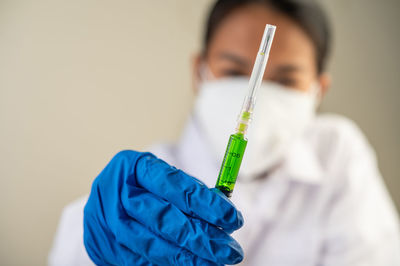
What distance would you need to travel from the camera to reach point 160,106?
1346mm

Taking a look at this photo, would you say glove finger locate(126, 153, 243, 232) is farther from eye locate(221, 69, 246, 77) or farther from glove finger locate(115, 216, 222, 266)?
eye locate(221, 69, 246, 77)

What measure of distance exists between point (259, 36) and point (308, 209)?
0.63 metres

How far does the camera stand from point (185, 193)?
57 cm

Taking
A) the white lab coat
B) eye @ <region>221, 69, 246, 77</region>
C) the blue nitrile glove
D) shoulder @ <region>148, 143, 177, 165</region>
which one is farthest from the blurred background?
the blue nitrile glove

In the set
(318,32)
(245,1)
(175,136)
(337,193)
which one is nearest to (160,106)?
(175,136)

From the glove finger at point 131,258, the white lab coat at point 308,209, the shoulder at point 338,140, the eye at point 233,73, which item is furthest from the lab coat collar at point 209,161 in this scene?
the glove finger at point 131,258

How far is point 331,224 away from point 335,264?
0.13 m

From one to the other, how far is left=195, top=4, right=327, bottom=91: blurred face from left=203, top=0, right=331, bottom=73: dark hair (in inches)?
0.9

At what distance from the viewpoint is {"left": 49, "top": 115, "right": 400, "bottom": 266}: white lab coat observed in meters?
1.08

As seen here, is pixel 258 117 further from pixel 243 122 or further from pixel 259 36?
pixel 243 122

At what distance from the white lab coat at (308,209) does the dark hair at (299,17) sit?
358mm

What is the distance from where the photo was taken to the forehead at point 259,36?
107 centimetres

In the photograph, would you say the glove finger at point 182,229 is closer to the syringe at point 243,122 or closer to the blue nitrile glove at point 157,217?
the blue nitrile glove at point 157,217

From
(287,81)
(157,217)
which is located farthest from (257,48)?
(157,217)
